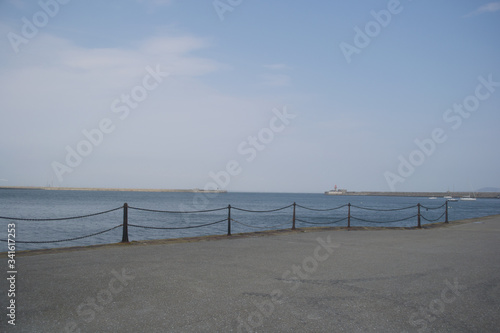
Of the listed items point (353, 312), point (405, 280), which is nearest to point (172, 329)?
point (353, 312)

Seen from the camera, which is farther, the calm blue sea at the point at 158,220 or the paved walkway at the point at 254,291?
the calm blue sea at the point at 158,220

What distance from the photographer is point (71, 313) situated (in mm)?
4656

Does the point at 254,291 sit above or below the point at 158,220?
above

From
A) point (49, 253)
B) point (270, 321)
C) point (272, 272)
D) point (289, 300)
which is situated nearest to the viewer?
point (270, 321)

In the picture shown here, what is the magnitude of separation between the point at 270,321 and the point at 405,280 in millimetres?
3271

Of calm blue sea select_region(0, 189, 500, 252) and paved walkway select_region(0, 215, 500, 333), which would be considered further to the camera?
calm blue sea select_region(0, 189, 500, 252)

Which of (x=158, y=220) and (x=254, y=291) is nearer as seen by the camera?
(x=254, y=291)

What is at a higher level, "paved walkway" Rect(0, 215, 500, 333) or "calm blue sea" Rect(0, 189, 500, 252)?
"paved walkway" Rect(0, 215, 500, 333)

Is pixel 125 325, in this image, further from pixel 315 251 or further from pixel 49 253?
pixel 315 251

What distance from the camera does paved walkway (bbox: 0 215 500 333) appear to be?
443cm

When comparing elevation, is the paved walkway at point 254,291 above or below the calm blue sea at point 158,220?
above

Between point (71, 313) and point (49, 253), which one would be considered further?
point (49, 253)

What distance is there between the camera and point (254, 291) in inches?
228

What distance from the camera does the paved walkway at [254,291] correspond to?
4.43m
